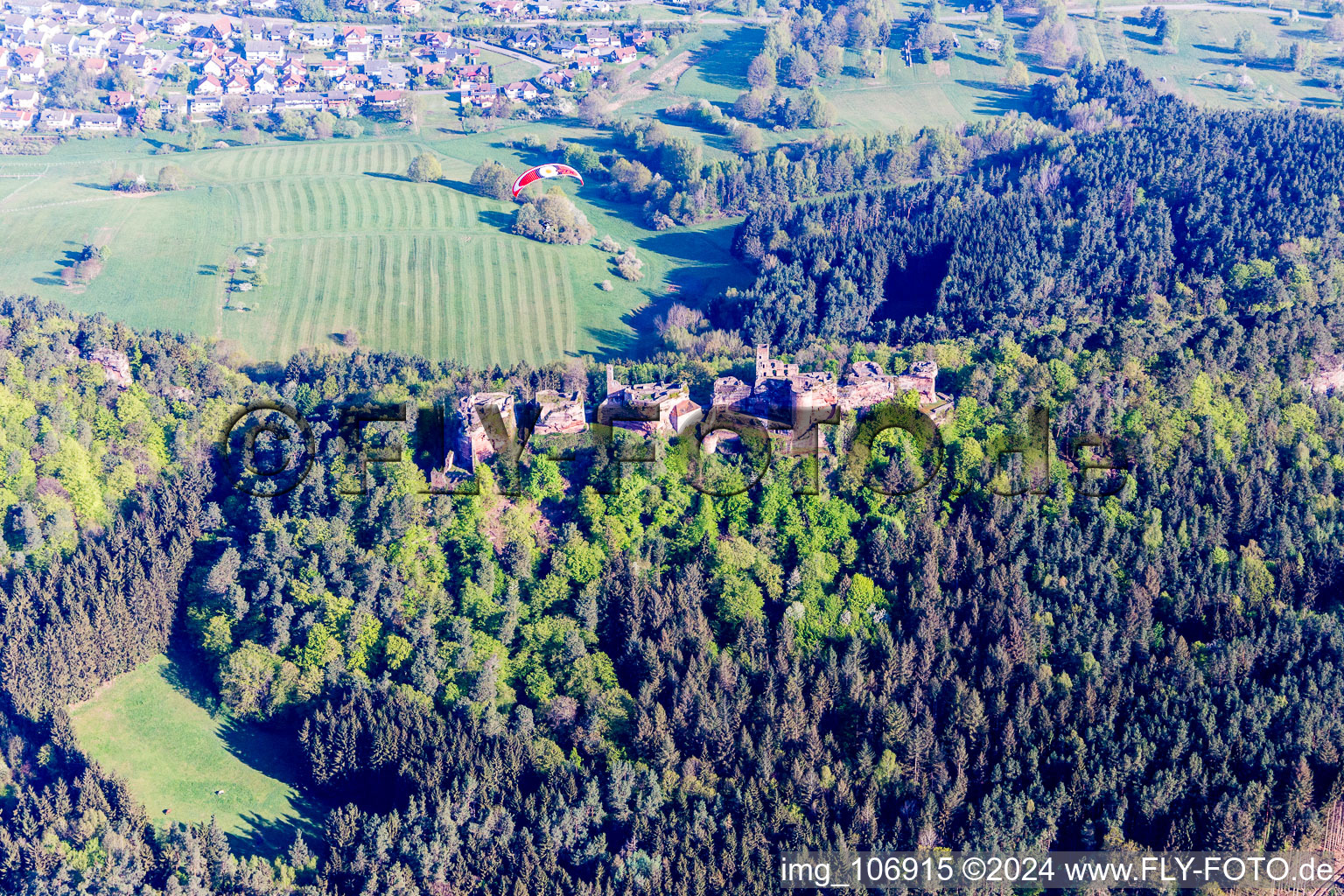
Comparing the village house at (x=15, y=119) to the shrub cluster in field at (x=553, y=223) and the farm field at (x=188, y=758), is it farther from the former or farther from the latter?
the farm field at (x=188, y=758)

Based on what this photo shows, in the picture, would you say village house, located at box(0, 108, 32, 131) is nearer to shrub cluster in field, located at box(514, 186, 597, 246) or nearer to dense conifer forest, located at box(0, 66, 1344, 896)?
shrub cluster in field, located at box(514, 186, 597, 246)

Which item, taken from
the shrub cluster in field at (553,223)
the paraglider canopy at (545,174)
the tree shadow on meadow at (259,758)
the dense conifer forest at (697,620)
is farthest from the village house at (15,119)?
the tree shadow on meadow at (259,758)

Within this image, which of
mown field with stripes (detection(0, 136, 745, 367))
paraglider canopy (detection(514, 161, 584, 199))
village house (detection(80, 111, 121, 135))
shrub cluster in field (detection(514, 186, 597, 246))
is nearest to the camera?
mown field with stripes (detection(0, 136, 745, 367))

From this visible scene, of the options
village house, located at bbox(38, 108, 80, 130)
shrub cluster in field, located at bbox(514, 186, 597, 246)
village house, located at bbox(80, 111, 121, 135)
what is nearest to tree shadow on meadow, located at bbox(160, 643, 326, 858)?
shrub cluster in field, located at bbox(514, 186, 597, 246)

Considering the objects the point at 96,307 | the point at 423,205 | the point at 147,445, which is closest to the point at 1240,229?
the point at 423,205

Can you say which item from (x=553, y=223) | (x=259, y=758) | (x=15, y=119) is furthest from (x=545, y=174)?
(x=259, y=758)

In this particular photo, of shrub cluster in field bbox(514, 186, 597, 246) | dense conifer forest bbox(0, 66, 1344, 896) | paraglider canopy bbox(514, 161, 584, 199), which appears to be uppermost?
paraglider canopy bbox(514, 161, 584, 199)
